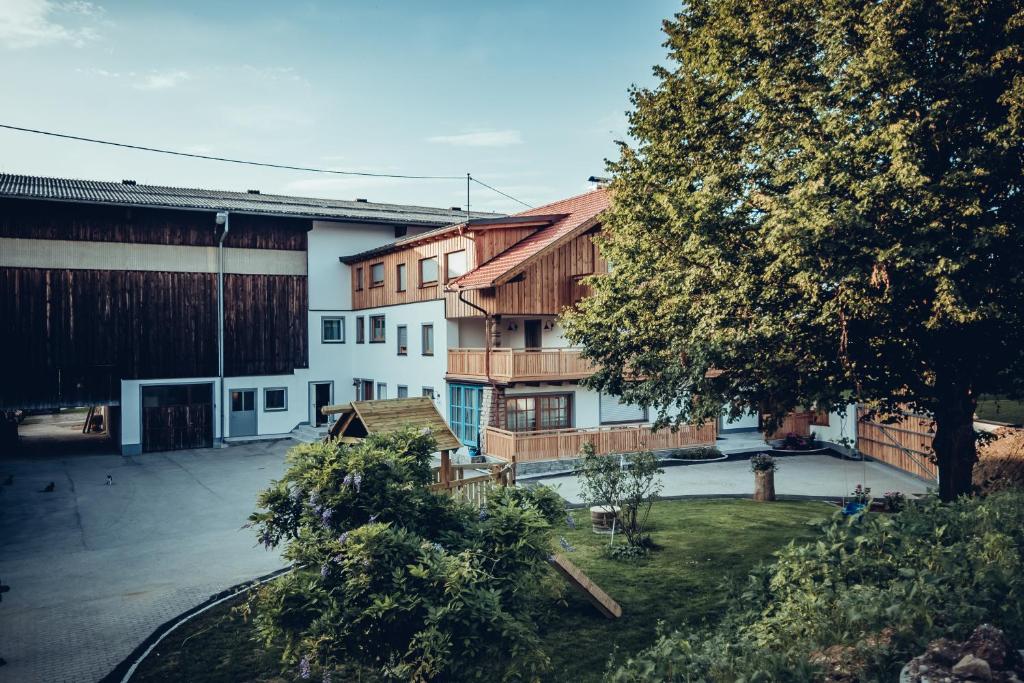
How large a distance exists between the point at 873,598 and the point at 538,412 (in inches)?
854

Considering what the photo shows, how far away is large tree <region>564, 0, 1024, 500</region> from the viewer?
10.7 meters

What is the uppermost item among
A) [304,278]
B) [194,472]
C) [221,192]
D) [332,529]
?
[221,192]

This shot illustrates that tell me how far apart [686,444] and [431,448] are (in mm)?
20025

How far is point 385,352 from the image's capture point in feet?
111

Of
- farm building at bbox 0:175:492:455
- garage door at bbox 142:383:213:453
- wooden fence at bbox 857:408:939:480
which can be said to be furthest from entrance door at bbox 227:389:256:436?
wooden fence at bbox 857:408:939:480

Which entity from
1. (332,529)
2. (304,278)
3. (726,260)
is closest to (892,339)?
(726,260)

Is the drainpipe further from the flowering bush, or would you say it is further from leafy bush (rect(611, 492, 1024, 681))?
leafy bush (rect(611, 492, 1024, 681))

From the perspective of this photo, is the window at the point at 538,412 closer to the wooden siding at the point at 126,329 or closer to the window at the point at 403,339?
the window at the point at 403,339

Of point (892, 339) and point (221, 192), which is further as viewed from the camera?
point (221, 192)

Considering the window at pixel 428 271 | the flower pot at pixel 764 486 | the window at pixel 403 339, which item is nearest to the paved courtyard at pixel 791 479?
the flower pot at pixel 764 486

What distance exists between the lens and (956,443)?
1341cm

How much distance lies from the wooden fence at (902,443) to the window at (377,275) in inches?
888

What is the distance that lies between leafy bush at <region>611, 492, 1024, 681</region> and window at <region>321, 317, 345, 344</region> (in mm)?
30905

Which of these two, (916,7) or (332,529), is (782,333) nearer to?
(916,7)
